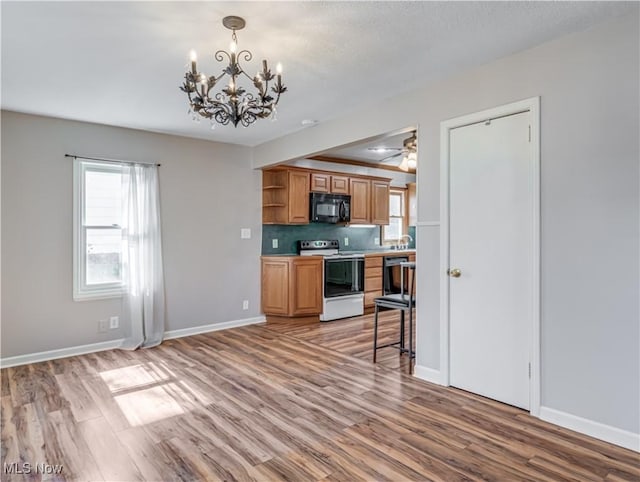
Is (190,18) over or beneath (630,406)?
over

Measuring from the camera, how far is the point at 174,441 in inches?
92.5

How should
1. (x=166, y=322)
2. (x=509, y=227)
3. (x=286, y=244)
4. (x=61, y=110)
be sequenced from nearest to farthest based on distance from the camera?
(x=509, y=227), (x=61, y=110), (x=166, y=322), (x=286, y=244)

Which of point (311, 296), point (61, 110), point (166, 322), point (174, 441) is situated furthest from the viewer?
point (311, 296)

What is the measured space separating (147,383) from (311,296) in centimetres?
262

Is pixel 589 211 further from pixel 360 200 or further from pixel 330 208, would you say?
pixel 360 200

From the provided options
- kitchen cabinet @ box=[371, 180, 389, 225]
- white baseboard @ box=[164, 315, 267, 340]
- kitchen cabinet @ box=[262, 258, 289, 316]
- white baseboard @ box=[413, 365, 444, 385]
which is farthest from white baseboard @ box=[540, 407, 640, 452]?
kitchen cabinet @ box=[371, 180, 389, 225]

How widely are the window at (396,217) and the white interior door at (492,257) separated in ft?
13.9

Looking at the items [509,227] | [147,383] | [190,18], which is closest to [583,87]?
[509,227]

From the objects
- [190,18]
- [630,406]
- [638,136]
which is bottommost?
[630,406]

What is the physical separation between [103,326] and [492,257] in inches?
159

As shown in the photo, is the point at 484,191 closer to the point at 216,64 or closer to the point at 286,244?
the point at 216,64

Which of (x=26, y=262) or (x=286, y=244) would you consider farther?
(x=286, y=244)

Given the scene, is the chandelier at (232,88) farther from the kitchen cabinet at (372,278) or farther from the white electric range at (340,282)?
the kitchen cabinet at (372,278)

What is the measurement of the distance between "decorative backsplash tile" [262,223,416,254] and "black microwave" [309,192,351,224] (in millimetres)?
355
